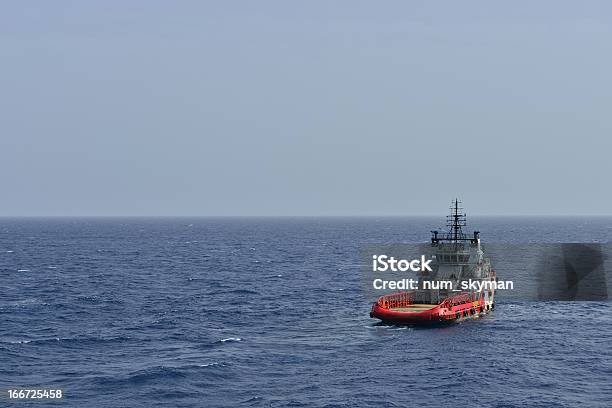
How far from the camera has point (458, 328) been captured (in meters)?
78.7

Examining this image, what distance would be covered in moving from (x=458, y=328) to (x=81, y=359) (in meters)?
38.7

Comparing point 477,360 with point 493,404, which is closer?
point 493,404

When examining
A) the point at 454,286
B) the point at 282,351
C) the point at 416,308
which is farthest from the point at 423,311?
the point at 282,351

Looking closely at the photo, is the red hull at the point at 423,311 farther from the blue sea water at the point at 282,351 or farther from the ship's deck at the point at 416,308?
the blue sea water at the point at 282,351

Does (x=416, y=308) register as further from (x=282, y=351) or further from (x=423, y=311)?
(x=282, y=351)

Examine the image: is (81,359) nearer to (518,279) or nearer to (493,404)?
(493,404)

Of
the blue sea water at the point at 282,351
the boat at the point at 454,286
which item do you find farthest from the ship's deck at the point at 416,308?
the blue sea water at the point at 282,351

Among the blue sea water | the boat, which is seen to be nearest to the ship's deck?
the boat

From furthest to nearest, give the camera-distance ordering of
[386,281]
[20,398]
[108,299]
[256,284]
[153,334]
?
1. [386,281]
2. [256,284]
3. [108,299]
4. [153,334]
5. [20,398]

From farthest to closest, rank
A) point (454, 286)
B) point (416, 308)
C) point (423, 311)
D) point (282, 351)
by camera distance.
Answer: point (454, 286) → point (416, 308) → point (423, 311) → point (282, 351)

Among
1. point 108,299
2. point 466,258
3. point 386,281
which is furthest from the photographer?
point 386,281

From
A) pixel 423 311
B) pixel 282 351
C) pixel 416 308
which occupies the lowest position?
pixel 282 351

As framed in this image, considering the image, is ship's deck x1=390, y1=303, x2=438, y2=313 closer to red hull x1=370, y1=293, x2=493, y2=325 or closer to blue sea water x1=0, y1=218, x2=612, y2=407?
red hull x1=370, y1=293, x2=493, y2=325

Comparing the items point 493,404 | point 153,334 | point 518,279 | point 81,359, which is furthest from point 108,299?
point 518,279
